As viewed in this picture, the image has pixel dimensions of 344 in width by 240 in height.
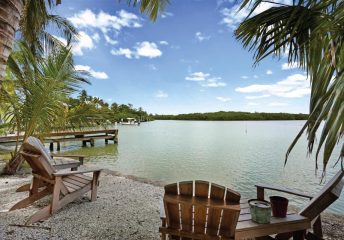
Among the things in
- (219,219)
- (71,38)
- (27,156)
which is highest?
(71,38)

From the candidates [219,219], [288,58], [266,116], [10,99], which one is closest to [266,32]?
[288,58]

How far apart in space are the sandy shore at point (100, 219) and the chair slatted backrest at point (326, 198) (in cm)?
117

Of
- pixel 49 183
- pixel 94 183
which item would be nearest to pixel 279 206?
pixel 94 183

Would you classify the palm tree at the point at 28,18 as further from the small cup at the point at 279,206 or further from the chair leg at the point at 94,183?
the small cup at the point at 279,206

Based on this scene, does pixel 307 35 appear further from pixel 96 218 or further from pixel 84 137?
pixel 84 137

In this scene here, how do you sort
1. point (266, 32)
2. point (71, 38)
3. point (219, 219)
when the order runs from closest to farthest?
1. point (219, 219)
2. point (266, 32)
3. point (71, 38)

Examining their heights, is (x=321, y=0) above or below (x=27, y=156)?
above

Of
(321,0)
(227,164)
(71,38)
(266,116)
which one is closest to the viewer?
(321,0)

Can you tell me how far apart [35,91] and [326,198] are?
A: 6.44 metres

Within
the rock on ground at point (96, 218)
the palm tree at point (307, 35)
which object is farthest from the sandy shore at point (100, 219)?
the palm tree at point (307, 35)

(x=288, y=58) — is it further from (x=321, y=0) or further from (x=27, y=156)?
(x=27, y=156)

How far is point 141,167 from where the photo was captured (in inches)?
388

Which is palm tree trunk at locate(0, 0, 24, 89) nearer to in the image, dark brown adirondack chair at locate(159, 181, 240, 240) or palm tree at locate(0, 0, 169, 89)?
palm tree at locate(0, 0, 169, 89)

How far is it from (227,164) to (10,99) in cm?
862
